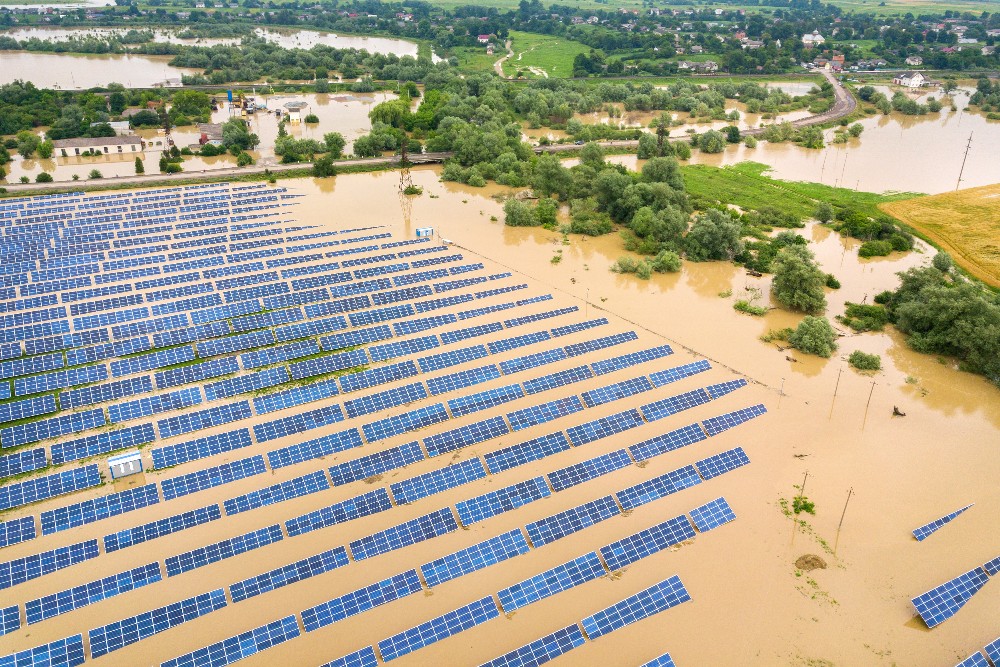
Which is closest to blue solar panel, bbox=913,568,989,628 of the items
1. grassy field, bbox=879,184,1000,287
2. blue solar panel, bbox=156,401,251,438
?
blue solar panel, bbox=156,401,251,438

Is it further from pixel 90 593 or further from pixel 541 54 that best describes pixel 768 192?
pixel 541 54

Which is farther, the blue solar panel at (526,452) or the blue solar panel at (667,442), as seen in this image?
the blue solar panel at (667,442)

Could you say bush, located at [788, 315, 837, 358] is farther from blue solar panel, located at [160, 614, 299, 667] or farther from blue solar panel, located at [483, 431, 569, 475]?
blue solar panel, located at [160, 614, 299, 667]

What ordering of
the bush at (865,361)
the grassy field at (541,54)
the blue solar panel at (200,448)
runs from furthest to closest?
1. the grassy field at (541,54)
2. the bush at (865,361)
3. the blue solar panel at (200,448)

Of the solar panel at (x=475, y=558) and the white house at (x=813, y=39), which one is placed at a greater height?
the white house at (x=813, y=39)

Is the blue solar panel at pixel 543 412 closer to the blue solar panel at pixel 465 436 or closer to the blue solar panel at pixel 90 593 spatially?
the blue solar panel at pixel 465 436

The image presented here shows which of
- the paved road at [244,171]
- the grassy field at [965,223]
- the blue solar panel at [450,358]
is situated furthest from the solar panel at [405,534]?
the paved road at [244,171]

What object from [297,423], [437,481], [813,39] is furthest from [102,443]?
[813,39]
